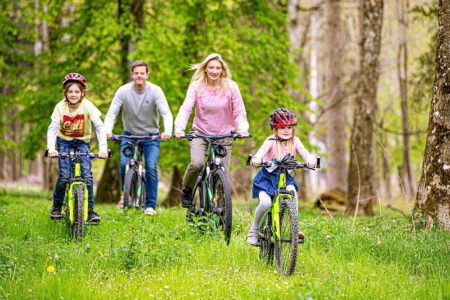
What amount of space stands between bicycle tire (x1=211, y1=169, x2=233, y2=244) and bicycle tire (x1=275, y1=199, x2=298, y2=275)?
0.95 metres

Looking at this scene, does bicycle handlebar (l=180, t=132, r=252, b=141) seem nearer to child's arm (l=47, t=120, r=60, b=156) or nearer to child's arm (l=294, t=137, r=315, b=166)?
child's arm (l=294, t=137, r=315, b=166)

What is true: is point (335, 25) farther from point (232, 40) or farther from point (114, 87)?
point (114, 87)

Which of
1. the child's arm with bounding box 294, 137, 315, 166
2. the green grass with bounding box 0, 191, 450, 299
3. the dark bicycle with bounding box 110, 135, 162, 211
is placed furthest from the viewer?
the dark bicycle with bounding box 110, 135, 162, 211

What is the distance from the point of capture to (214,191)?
252 inches

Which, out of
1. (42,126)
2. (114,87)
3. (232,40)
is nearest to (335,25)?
(232,40)

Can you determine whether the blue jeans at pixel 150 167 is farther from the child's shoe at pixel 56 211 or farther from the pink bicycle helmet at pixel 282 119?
the pink bicycle helmet at pixel 282 119

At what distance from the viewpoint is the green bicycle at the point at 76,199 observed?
242 inches

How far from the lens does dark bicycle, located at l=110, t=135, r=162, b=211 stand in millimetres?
7836

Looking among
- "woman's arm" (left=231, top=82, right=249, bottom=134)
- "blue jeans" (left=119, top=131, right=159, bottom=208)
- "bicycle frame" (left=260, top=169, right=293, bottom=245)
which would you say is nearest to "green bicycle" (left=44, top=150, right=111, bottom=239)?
"blue jeans" (left=119, top=131, right=159, bottom=208)

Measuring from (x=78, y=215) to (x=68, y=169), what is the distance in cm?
82

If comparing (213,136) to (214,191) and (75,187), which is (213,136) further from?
(75,187)

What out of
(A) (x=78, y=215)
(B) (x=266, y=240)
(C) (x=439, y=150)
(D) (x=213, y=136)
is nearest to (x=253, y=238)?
(B) (x=266, y=240)

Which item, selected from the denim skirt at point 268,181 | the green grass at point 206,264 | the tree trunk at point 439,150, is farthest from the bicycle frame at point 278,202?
the tree trunk at point 439,150

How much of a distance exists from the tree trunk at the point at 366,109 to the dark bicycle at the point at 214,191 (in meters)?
6.42
